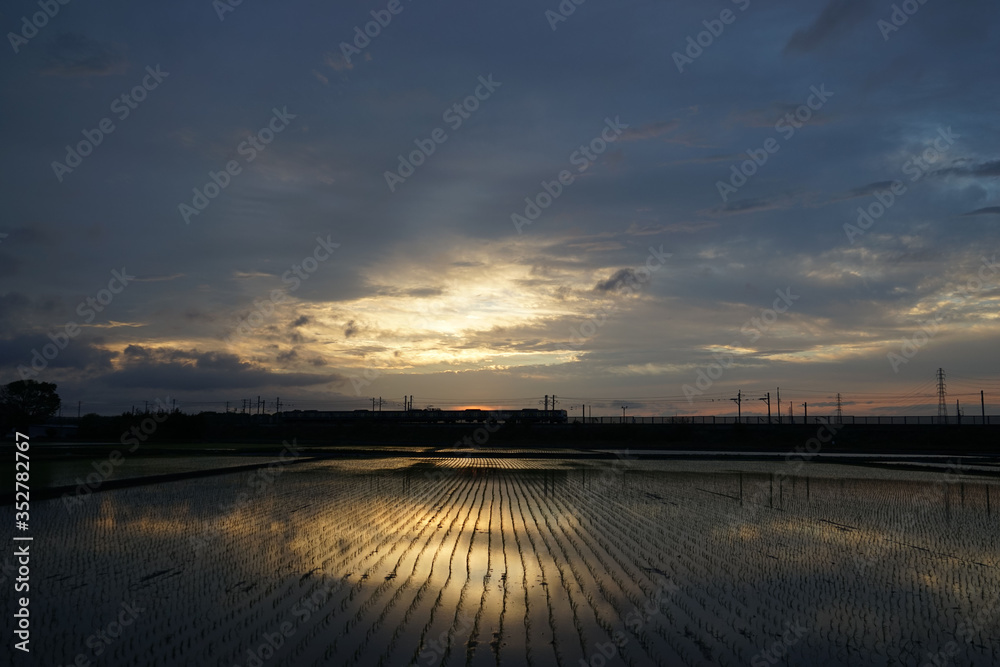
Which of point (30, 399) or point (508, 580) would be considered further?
point (30, 399)

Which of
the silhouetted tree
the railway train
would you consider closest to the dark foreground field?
the railway train

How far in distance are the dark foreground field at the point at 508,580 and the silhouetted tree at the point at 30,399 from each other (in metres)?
104

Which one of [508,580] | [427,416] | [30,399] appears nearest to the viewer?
[508,580]

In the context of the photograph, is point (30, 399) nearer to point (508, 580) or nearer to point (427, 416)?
point (427, 416)

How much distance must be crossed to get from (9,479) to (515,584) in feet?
77.6

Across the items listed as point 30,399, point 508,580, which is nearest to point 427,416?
point 30,399

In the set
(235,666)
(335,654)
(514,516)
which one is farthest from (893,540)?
(235,666)

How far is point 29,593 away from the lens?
9906 mm

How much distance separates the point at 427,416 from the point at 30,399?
64166 millimetres

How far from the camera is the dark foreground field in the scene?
782cm

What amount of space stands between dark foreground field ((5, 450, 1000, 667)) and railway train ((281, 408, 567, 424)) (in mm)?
92527

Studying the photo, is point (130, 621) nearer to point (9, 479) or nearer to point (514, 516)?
point (514, 516)

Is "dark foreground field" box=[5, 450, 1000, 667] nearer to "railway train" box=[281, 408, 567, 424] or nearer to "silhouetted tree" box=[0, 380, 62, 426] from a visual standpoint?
"railway train" box=[281, 408, 567, 424]

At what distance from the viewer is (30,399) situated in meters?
109
